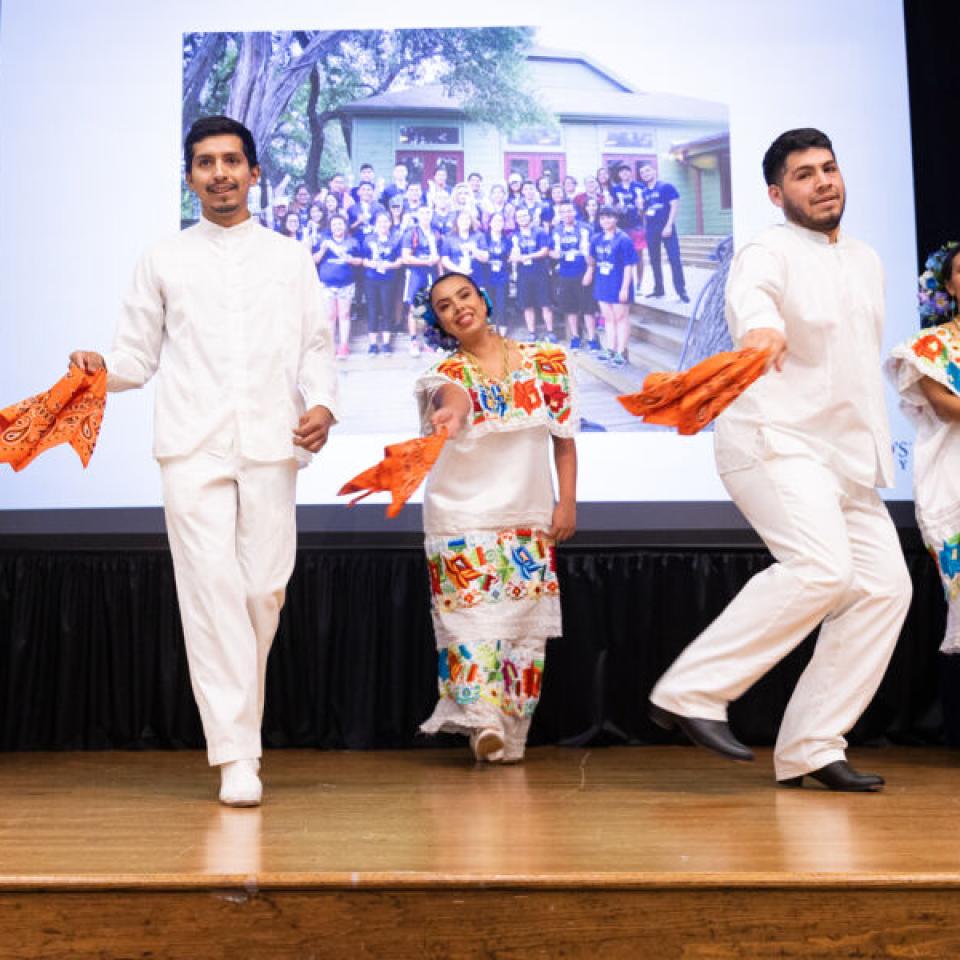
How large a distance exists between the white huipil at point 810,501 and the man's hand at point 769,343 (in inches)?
5.8

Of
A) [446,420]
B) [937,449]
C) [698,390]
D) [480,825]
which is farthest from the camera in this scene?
[937,449]

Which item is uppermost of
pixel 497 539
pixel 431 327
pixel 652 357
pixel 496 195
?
pixel 496 195

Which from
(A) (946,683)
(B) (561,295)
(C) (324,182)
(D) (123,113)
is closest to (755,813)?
(A) (946,683)

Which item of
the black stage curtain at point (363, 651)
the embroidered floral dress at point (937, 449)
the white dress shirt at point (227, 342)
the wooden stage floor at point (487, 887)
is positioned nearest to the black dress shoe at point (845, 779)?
the wooden stage floor at point (487, 887)

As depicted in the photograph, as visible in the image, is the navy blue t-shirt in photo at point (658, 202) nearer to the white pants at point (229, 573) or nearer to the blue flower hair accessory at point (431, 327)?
the blue flower hair accessory at point (431, 327)

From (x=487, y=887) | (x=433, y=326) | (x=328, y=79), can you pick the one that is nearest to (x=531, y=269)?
(x=433, y=326)

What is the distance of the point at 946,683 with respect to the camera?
4621mm

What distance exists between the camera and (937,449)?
3.98 metres

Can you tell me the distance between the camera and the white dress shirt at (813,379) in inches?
135

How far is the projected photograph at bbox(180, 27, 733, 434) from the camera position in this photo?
4723 millimetres

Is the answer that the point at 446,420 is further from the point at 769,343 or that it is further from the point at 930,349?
the point at 930,349

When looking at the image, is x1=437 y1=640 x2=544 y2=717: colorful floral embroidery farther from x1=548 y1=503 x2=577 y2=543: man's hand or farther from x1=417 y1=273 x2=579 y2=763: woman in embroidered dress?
x1=548 y1=503 x2=577 y2=543: man's hand

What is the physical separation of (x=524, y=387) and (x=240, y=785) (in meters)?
1.59

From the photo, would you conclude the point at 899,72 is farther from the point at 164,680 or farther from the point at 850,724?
the point at 164,680
